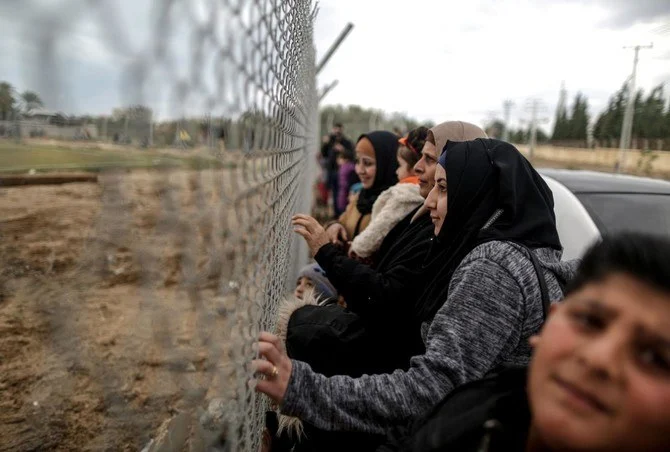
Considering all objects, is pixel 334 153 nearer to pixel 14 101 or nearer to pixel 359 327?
pixel 359 327

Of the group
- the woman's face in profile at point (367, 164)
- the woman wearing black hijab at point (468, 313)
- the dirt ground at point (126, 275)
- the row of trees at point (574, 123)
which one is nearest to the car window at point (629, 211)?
the woman's face in profile at point (367, 164)

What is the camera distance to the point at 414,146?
3309mm

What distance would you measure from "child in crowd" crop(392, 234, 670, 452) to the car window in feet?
7.62

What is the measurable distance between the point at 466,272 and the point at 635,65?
3796cm

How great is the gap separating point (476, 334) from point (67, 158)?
1127 millimetres

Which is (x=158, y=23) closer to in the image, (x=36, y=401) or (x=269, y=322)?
(x=269, y=322)

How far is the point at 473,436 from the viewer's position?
1.06 meters

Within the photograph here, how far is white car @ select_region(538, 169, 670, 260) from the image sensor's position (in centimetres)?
298

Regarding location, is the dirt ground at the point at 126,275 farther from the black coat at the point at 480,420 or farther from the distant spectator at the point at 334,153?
the distant spectator at the point at 334,153

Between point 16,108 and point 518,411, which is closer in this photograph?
point 16,108

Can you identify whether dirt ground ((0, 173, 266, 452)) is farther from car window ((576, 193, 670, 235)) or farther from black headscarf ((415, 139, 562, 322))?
car window ((576, 193, 670, 235))

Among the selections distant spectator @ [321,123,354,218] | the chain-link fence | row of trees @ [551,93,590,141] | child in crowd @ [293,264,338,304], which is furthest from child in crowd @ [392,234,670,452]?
row of trees @ [551,93,590,141]

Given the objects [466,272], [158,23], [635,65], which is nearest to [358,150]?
[466,272]

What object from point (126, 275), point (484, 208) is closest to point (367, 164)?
point (484, 208)
